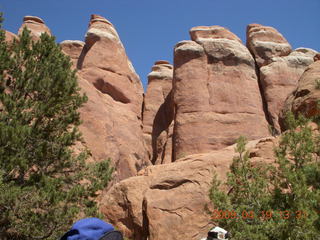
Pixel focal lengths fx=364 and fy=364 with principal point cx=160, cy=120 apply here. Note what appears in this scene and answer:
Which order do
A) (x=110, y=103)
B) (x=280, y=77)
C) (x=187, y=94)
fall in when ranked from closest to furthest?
(x=110, y=103)
(x=187, y=94)
(x=280, y=77)

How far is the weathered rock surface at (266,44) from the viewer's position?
3319 cm

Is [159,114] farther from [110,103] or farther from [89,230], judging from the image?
[89,230]

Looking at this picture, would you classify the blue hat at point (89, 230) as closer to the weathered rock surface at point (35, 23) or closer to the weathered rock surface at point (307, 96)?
the weathered rock surface at point (307, 96)

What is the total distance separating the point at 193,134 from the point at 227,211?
19.0m

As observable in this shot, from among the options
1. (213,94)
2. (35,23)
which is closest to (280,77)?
(213,94)

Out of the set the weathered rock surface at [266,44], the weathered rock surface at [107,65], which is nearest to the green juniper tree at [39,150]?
the weathered rock surface at [107,65]

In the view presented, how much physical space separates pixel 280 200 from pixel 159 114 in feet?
84.8

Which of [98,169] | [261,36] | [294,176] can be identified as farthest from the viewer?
[261,36]

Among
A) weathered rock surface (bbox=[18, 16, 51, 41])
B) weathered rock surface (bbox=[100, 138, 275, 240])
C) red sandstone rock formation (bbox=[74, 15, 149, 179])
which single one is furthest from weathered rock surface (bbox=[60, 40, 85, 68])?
weathered rock surface (bbox=[100, 138, 275, 240])

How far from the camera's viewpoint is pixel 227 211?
8.52 meters

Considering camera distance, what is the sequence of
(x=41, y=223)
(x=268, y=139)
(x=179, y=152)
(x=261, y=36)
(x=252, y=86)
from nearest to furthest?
1. (x=41, y=223)
2. (x=268, y=139)
3. (x=179, y=152)
4. (x=252, y=86)
5. (x=261, y=36)

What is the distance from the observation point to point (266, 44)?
A: 1316 inches

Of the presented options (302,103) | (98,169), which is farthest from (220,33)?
(98,169)

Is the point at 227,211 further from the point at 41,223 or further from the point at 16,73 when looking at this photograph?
the point at 16,73
